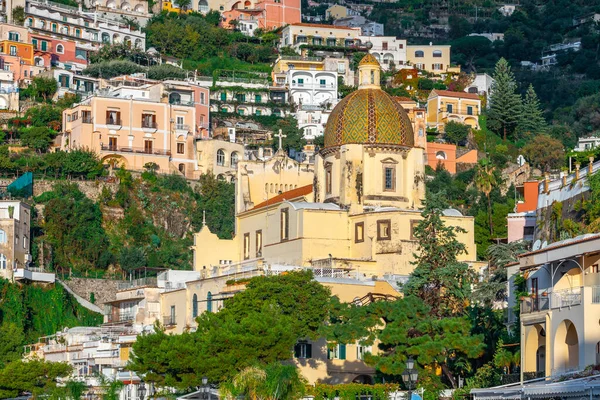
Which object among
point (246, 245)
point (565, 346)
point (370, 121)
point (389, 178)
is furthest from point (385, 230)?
point (565, 346)

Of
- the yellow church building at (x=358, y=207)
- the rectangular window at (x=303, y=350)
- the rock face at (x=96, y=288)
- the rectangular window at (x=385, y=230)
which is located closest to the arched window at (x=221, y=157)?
the rock face at (x=96, y=288)

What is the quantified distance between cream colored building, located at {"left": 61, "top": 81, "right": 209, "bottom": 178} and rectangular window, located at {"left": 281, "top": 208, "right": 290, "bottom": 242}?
117 feet

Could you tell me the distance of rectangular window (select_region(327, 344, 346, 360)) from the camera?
56.4 m

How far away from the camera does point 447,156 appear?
363 ft

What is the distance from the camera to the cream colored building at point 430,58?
139125 mm

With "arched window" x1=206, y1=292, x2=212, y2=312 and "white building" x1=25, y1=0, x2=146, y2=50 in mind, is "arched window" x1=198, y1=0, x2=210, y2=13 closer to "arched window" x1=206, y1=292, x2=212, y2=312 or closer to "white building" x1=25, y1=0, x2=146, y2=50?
"white building" x1=25, y1=0, x2=146, y2=50

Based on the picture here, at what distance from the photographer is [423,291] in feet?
181

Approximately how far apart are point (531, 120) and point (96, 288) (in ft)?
158

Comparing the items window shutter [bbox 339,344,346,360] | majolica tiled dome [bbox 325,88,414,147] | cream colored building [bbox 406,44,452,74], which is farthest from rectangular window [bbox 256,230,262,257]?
cream colored building [bbox 406,44,452,74]

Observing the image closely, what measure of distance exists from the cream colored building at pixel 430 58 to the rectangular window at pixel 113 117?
4317 centimetres

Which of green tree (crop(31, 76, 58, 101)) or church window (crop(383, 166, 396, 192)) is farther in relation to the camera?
green tree (crop(31, 76, 58, 101))

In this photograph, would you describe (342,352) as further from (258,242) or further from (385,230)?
(258,242)

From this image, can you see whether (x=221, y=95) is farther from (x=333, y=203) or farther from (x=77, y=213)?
(x=333, y=203)

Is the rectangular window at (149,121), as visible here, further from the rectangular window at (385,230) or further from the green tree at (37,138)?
the rectangular window at (385,230)
